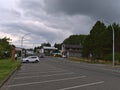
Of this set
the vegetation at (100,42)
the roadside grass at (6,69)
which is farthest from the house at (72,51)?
the roadside grass at (6,69)

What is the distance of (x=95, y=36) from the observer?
8250cm

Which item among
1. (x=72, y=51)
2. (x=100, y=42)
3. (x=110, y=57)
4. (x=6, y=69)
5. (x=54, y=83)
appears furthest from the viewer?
(x=72, y=51)

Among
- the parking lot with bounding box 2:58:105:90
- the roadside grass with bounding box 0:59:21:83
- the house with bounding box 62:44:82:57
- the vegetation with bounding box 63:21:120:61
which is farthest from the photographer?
the house with bounding box 62:44:82:57

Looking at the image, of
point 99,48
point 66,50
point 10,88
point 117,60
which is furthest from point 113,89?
point 66,50

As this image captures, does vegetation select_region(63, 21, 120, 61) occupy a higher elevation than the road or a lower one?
higher

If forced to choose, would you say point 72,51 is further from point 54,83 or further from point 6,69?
point 54,83

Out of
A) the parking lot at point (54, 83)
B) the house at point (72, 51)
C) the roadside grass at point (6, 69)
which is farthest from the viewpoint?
the house at point (72, 51)

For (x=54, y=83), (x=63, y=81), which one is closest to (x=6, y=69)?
(x=63, y=81)

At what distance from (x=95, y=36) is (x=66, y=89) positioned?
6800 cm

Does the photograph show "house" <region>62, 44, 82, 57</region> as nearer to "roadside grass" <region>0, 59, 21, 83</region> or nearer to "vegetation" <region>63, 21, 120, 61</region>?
"vegetation" <region>63, 21, 120, 61</region>

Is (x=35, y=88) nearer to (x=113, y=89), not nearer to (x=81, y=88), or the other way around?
(x=81, y=88)

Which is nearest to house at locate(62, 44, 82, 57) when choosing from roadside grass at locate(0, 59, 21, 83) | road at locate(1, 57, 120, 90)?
roadside grass at locate(0, 59, 21, 83)

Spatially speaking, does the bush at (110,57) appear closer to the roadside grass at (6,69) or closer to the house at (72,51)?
the roadside grass at (6,69)

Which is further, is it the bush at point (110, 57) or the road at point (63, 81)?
the bush at point (110, 57)
